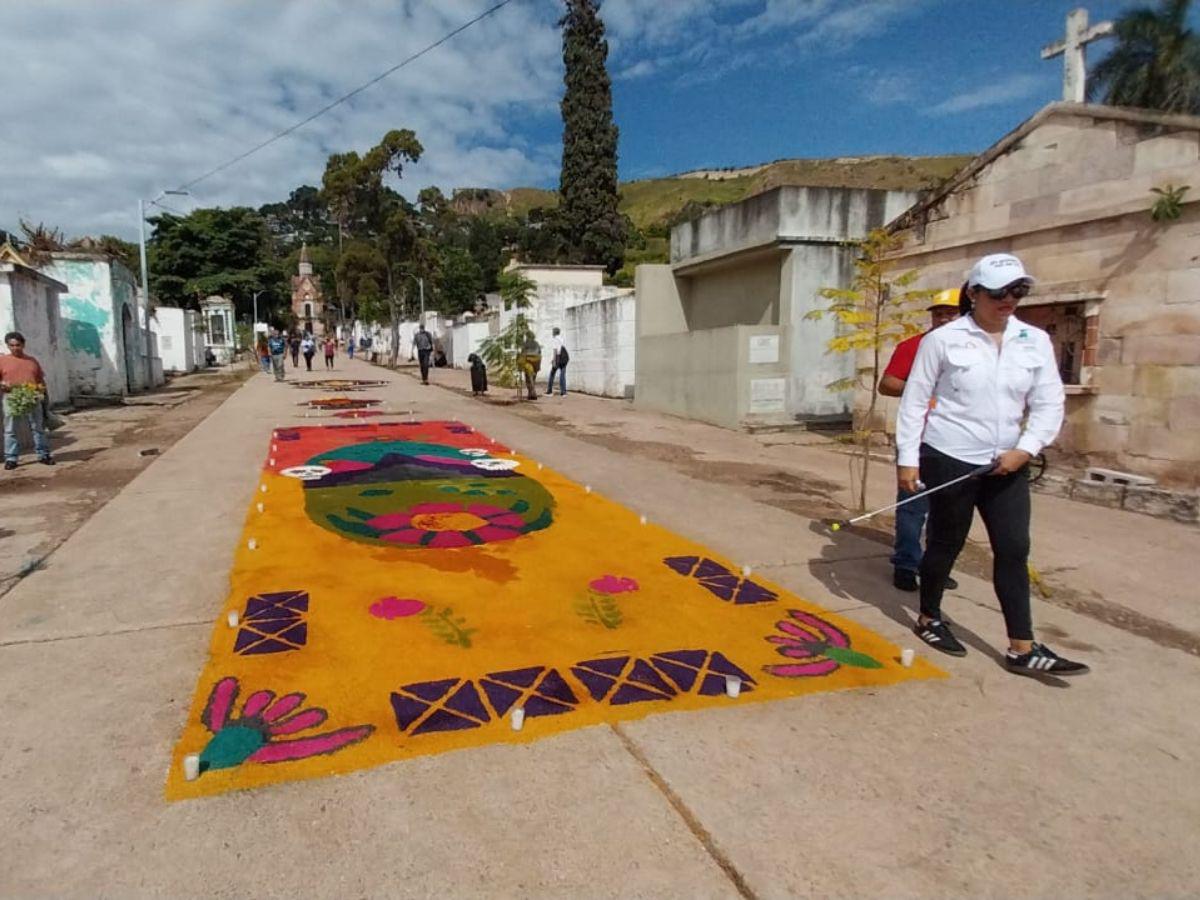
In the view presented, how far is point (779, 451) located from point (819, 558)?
5.82 m

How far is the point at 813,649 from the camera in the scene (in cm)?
370

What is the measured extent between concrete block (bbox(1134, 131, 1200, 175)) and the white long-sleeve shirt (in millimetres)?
5458

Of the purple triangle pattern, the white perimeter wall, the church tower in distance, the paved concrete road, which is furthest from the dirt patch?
the church tower in distance

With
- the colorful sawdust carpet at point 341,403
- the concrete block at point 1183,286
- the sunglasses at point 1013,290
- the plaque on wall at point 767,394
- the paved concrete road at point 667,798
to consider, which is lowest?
the paved concrete road at point 667,798

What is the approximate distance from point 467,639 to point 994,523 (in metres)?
2.60

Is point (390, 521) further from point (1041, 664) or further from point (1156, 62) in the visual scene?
point (1156, 62)

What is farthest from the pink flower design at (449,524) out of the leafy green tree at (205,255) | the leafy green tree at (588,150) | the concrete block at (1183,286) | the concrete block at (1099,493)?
the leafy green tree at (205,255)

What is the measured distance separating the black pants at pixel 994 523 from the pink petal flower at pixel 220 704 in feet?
10.8

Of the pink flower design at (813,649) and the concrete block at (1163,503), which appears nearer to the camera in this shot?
the pink flower design at (813,649)

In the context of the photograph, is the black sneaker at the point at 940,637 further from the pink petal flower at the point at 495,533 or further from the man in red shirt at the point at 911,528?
the pink petal flower at the point at 495,533

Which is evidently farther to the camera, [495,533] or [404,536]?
[495,533]

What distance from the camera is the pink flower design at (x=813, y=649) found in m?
3.46

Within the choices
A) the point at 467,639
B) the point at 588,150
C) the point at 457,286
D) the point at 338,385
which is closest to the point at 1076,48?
the point at 467,639

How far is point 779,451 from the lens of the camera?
434 inches
